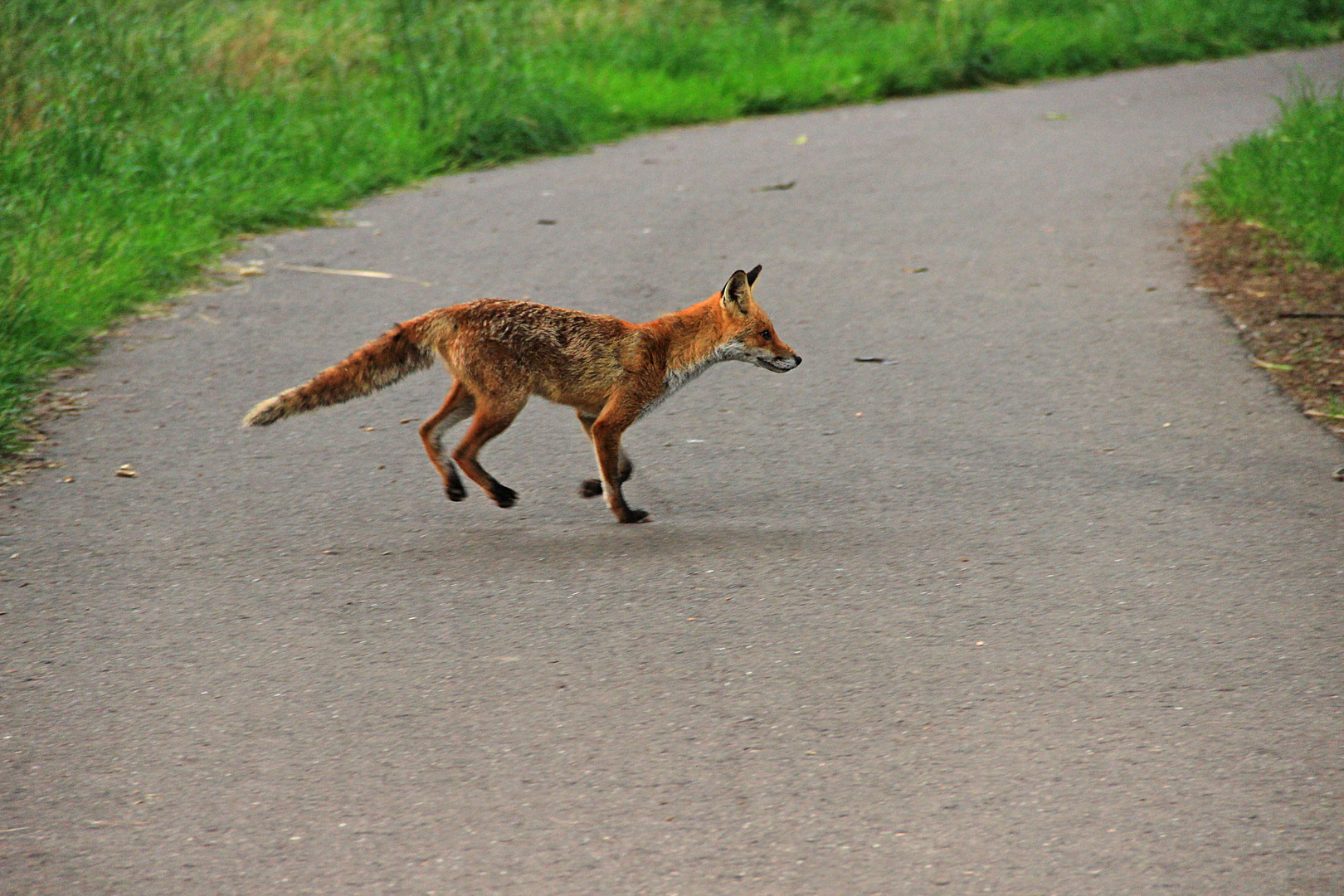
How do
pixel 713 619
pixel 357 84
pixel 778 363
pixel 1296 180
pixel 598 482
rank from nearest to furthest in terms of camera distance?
pixel 713 619 → pixel 598 482 → pixel 778 363 → pixel 1296 180 → pixel 357 84

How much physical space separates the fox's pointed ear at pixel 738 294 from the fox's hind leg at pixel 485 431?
92cm

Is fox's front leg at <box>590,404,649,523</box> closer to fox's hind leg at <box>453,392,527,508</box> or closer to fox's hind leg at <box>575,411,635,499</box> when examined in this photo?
fox's hind leg at <box>575,411,635,499</box>

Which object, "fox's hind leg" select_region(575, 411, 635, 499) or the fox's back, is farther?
"fox's hind leg" select_region(575, 411, 635, 499)

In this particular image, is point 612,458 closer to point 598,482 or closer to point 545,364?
point 598,482

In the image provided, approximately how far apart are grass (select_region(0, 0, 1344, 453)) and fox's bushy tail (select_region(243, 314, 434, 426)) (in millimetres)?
1538

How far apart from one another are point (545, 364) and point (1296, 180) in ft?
19.3

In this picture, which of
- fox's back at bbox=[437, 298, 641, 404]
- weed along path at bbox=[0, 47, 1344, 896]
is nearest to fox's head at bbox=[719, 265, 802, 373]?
fox's back at bbox=[437, 298, 641, 404]

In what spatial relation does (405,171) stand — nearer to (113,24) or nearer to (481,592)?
(113,24)

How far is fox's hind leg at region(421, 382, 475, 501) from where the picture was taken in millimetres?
5426

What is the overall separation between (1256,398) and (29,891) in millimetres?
5585

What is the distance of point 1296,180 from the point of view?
8.80 meters

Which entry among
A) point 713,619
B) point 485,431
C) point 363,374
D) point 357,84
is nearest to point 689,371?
point 485,431

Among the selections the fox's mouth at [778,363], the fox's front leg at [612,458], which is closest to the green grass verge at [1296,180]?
the fox's mouth at [778,363]

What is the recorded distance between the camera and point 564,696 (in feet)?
12.9
